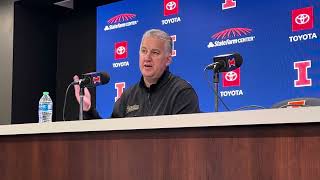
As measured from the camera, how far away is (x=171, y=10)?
3842 millimetres

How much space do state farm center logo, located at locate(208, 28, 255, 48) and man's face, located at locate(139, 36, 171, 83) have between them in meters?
1.05

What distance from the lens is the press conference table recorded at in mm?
1104

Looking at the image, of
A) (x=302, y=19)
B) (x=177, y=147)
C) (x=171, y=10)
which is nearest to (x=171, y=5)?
(x=171, y=10)

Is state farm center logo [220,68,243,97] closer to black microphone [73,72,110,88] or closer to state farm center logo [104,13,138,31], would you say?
state farm center logo [104,13,138,31]

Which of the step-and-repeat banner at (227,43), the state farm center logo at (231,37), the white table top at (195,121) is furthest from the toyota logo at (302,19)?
the white table top at (195,121)

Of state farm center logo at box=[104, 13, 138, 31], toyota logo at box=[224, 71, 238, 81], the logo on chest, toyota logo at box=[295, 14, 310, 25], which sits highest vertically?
state farm center logo at box=[104, 13, 138, 31]

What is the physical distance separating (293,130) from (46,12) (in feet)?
13.1

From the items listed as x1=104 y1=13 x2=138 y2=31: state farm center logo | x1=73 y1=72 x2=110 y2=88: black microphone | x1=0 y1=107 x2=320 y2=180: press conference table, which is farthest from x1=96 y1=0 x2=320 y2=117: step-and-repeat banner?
x1=0 y1=107 x2=320 y2=180: press conference table

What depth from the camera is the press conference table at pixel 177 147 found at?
1.10m

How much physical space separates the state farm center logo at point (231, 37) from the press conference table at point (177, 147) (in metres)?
2.08

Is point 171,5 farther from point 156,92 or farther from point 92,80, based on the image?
point 92,80

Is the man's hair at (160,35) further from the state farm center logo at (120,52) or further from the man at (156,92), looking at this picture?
the state farm center logo at (120,52)

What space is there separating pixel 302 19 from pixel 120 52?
5.27 ft

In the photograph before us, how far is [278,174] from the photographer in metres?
1.12
